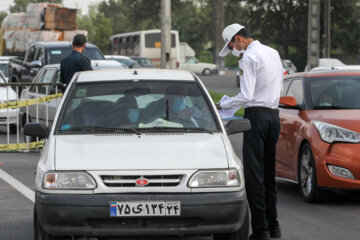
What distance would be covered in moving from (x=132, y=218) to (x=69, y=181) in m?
0.51

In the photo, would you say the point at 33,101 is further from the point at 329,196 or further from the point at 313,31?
the point at 313,31

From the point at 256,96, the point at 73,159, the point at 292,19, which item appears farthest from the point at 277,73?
the point at 292,19

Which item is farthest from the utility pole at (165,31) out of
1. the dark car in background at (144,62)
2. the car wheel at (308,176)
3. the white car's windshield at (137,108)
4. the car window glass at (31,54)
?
the white car's windshield at (137,108)

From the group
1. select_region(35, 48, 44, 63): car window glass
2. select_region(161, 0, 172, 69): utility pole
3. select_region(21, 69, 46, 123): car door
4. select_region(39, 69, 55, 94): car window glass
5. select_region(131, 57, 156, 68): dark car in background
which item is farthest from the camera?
select_region(131, 57, 156, 68): dark car in background

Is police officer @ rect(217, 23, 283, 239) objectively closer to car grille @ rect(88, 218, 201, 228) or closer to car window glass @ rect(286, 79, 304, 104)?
car grille @ rect(88, 218, 201, 228)

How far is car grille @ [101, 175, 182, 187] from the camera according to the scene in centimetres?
583

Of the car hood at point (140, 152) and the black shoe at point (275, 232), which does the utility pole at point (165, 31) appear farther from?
the car hood at point (140, 152)

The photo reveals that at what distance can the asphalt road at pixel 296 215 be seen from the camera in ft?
24.2

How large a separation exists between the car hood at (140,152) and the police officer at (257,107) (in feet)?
2.23

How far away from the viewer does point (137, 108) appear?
22.8 feet

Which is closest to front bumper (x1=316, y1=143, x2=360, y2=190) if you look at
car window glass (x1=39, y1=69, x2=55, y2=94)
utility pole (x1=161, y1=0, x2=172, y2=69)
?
car window glass (x1=39, y1=69, x2=55, y2=94)

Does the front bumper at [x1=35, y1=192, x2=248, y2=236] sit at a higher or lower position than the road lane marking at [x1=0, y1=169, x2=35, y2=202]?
higher

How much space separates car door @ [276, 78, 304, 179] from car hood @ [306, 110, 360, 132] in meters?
0.23

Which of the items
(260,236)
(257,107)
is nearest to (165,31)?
(257,107)
